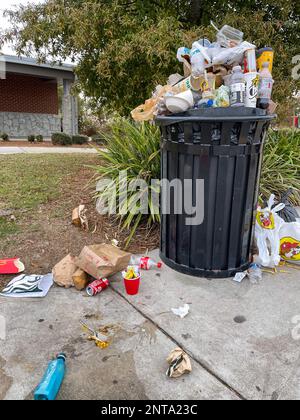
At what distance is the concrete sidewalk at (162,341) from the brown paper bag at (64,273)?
0.06 m

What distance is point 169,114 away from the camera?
2.30 meters

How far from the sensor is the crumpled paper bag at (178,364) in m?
1.55

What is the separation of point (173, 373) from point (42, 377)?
0.62 metres

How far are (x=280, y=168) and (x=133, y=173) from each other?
1.96 metres

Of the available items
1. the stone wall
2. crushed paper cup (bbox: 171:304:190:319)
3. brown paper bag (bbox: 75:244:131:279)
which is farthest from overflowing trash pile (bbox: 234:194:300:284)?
the stone wall

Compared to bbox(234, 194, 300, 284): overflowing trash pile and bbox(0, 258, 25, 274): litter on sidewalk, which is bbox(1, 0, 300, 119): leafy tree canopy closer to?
bbox(234, 194, 300, 284): overflowing trash pile

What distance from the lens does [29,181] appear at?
14.4ft

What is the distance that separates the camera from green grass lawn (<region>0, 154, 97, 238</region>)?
3504 millimetres

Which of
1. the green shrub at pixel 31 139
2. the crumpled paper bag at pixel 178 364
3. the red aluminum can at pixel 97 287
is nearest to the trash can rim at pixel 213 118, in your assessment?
the red aluminum can at pixel 97 287

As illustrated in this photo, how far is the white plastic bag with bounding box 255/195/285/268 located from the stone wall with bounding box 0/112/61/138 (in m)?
14.3

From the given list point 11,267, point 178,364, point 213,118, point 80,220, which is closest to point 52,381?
point 178,364
